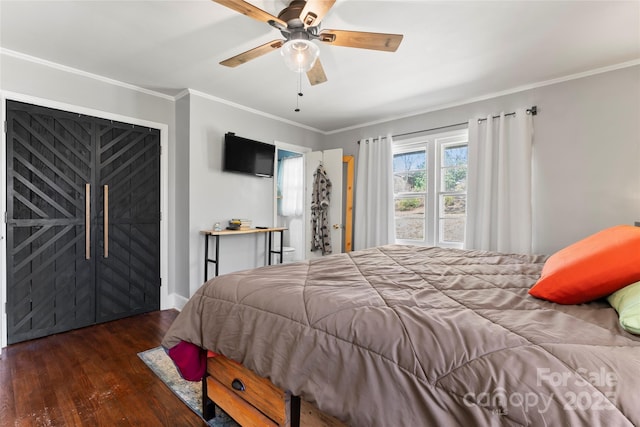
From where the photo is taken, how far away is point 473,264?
1946mm

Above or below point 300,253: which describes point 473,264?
above

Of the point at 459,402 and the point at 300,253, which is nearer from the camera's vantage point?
the point at 459,402

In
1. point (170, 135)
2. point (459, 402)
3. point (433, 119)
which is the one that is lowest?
point (459, 402)

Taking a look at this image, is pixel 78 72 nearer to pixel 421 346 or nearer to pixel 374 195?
pixel 374 195

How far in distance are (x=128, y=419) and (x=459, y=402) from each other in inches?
70.9

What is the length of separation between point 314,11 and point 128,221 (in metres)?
→ 2.81

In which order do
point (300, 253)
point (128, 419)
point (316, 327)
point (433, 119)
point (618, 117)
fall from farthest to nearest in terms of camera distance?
→ point (300, 253) < point (433, 119) < point (618, 117) < point (128, 419) < point (316, 327)

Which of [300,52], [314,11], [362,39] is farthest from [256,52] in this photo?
[362,39]

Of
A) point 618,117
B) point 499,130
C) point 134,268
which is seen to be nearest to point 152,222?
point 134,268

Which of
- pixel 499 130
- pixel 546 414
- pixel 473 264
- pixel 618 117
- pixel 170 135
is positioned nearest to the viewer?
pixel 546 414

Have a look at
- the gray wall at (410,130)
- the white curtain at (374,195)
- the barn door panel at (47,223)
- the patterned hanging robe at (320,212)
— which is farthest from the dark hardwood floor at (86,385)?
the white curtain at (374,195)

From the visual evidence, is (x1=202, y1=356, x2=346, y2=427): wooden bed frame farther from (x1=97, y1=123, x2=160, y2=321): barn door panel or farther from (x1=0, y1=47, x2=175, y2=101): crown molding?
(x1=0, y1=47, x2=175, y2=101): crown molding

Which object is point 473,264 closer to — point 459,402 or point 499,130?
point 459,402

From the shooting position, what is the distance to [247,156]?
12.2 ft
